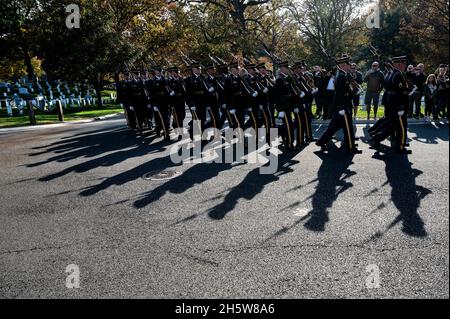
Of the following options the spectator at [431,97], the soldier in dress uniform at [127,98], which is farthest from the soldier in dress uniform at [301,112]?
the soldier in dress uniform at [127,98]

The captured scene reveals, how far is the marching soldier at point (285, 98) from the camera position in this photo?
9.76 meters

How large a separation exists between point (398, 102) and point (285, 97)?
257cm

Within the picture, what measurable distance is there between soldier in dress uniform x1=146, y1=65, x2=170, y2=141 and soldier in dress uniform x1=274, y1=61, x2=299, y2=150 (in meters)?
4.19

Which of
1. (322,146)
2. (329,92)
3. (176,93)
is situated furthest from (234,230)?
(329,92)

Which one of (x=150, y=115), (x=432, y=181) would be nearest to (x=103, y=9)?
(x=150, y=115)

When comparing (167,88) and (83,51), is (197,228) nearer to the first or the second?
(167,88)

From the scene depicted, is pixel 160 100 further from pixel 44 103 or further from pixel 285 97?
pixel 44 103

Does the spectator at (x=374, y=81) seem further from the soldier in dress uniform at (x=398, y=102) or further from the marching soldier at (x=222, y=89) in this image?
the marching soldier at (x=222, y=89)

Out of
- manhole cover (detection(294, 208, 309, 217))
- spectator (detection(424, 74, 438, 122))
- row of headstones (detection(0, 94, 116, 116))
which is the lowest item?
manhole cover (detection(294, 208, 309, 217))

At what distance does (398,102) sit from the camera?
884 cm

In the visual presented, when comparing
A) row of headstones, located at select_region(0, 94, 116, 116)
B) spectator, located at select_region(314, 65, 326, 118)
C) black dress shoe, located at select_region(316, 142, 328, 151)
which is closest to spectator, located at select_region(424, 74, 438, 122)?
spectator, located at select_region(314, 65, 326, 118)

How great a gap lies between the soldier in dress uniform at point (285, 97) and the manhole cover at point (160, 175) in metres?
3.21

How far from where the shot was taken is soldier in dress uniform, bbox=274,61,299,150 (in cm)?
976

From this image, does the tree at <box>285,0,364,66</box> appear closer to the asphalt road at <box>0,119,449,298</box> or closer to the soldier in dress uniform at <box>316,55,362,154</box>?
the soldier in dress uniform at <box>316,55,362,154</box>
